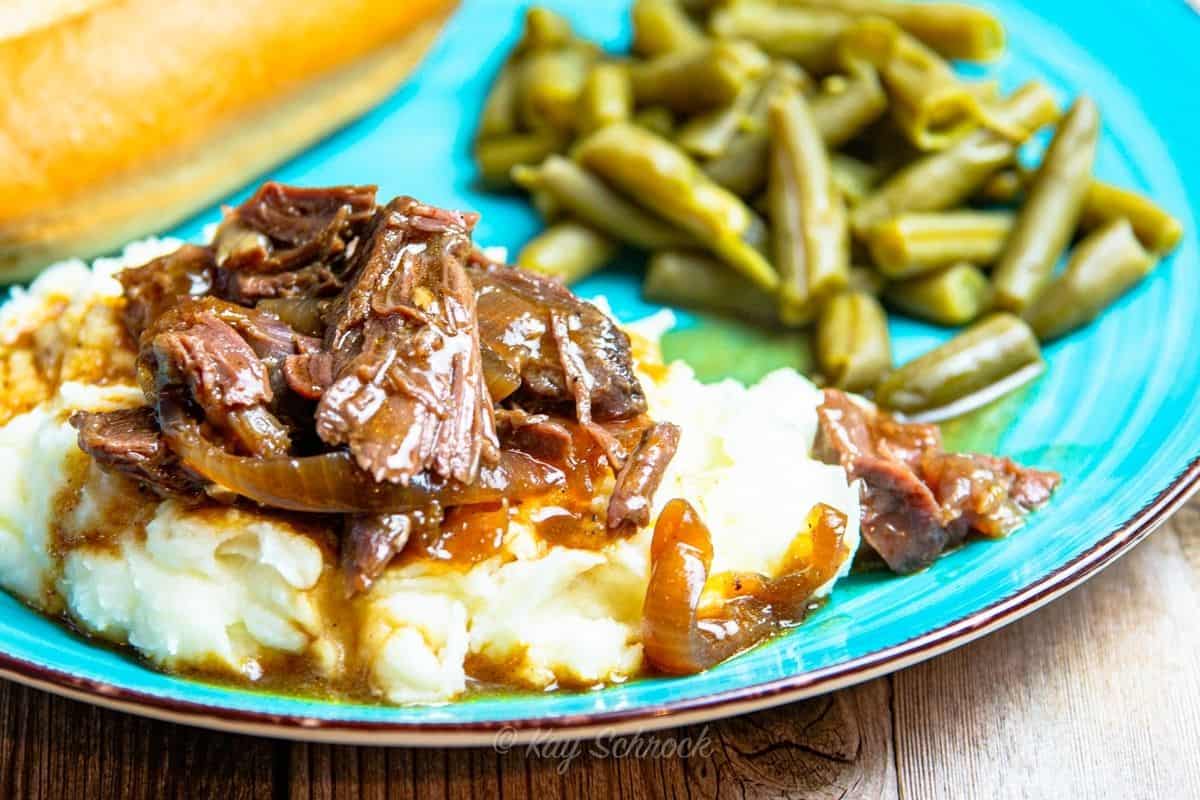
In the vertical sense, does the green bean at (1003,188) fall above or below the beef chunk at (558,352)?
below

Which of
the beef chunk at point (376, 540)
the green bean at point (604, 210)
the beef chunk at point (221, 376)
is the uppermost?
the beef chunk at point (221, 376)

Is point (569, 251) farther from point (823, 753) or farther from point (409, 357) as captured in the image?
point (823, 753)

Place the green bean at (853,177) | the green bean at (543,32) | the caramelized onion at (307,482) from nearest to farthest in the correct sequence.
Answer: the caramelized onion at (307,482) < the green bean at (853,177) < the green bean at (543,32)

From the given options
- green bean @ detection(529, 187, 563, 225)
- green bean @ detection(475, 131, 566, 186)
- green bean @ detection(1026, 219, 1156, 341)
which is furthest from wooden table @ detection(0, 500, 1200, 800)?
green bean @ detection(475, 131, 566, 186)

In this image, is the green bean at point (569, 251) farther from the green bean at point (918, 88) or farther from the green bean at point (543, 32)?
the green bean at point (918, 88)

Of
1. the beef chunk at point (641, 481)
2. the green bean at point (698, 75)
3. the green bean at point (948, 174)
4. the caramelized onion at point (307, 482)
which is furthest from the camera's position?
the green bean at point (698, 75)

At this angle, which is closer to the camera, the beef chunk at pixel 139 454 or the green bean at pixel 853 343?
the beef chunk at pixel 139 454

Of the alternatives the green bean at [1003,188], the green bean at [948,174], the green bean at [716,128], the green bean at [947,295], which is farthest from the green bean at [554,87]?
the green bean at [1003,188]
